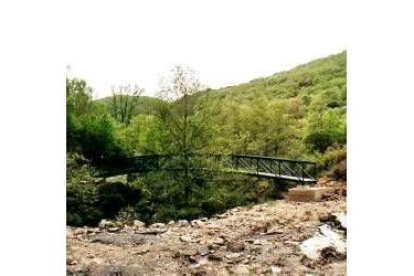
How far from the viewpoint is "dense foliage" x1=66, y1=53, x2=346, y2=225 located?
554 centimetres

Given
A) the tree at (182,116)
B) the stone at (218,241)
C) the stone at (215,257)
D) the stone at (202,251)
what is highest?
the tree at (182,116)

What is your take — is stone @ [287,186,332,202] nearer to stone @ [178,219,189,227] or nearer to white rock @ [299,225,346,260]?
white rock @ [299,225,346,260]

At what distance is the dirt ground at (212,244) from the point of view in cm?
545

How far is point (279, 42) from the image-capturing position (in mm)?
5508

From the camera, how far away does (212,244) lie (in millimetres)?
5598

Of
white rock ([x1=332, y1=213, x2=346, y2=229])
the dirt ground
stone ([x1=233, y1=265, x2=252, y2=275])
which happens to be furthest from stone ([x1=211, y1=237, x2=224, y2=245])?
white rock ([x1=332, y1=213, x2=346, y2=229])

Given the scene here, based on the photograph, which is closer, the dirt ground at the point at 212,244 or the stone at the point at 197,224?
the dirt ground at the point at 212,244

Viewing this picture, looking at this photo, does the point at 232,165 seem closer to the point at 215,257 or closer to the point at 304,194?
the point at 304,194

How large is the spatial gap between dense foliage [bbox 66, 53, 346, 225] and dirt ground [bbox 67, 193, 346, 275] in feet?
0.37

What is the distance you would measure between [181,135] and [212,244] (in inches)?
35.4

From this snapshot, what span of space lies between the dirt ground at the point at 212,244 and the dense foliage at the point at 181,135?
0.37 ft

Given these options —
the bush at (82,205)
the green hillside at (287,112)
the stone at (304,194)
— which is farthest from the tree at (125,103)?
the stone at (304,194)

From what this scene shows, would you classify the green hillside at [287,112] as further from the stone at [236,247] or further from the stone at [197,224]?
the stone at [236,247]
